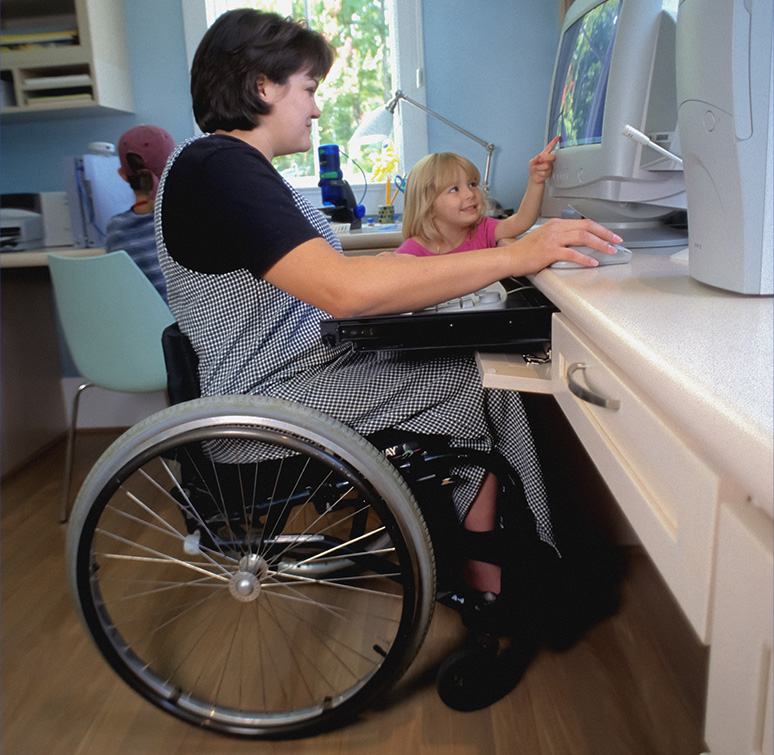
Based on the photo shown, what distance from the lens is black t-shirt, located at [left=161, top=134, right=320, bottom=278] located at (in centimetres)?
94

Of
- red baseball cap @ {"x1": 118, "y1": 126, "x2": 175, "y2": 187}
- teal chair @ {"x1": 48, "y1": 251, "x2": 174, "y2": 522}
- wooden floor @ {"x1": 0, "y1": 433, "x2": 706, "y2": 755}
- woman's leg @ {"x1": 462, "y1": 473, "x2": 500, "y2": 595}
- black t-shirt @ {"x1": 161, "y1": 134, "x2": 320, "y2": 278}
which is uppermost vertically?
red baseball cap @ {"x1": 118, "y1": 126, "x2": 175, "y2": 187}

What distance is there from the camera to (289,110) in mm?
1164


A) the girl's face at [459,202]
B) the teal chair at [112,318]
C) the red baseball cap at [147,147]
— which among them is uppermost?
the red baseball cap at [147,147]

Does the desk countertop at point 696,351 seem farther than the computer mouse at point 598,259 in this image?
No

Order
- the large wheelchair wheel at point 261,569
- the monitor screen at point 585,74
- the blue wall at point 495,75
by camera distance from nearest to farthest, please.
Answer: the large wheelchair wheel at point 261,569
the monitor screen at point 585,74
the blue wall at point 495,75

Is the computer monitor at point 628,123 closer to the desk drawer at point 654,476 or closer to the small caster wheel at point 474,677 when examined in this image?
the desk drawer at point 654,476

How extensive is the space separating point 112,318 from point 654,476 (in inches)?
63.6

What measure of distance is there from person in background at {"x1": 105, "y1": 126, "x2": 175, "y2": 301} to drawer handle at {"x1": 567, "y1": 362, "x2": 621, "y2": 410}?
1483mm

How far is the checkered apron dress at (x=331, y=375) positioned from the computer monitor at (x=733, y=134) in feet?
1.41

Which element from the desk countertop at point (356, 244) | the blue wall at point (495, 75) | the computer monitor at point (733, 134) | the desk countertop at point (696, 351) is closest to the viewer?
the desk countertop at point (696, 351)

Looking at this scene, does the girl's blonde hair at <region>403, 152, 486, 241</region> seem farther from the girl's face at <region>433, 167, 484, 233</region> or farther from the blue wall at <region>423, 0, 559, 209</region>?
the blue wall at <region>423, 0, 559, 209</region>

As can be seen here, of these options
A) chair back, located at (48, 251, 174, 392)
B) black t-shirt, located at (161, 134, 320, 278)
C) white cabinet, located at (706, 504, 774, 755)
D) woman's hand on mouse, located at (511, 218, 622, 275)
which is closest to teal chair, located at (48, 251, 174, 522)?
chair back, located at (48, 251, 174, 392)

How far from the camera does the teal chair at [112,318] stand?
5.97ft

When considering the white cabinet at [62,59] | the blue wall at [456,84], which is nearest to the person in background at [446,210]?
the blue wall at [456,84]
